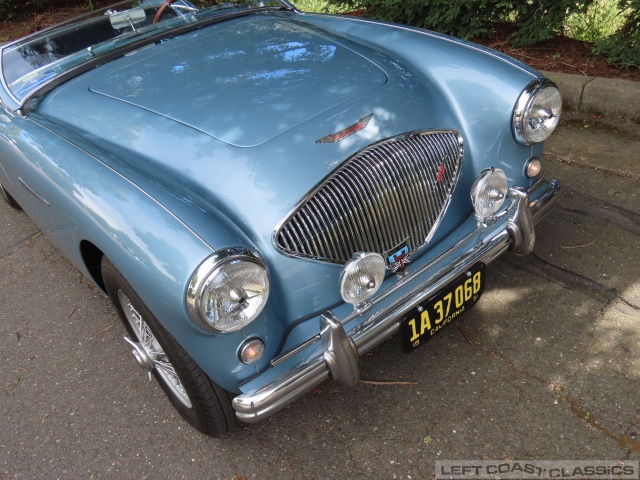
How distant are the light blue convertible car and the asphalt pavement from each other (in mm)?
205

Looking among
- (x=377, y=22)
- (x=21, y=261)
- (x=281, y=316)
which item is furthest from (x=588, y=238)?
(x=21, y=261)

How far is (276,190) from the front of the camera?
1.93 metres

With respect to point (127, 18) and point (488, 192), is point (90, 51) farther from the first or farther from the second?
point (488, 192)

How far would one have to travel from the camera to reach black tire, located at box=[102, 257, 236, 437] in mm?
1912

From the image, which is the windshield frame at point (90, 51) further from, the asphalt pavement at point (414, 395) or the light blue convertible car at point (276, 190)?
the asphalt pavement at point (414, 395)

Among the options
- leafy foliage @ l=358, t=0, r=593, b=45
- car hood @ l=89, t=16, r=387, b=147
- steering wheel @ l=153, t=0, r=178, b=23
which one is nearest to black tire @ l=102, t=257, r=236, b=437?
car hood @ l=89, t=16, r=387, b=147

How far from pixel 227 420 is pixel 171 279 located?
0.66 metres

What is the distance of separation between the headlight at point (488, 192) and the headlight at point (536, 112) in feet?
0.92

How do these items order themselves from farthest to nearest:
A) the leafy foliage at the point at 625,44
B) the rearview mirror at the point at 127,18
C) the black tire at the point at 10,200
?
1. the leafy foliage at the point at 625,44
2. the black tire at the point at 10,200
3. the rearview mirror at the point at 127,18

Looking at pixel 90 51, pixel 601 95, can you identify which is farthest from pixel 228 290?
pixel 601 95

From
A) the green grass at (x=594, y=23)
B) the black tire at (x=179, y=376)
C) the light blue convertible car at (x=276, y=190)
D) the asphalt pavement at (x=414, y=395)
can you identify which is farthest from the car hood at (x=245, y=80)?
the green grass at (x=594, y=23)

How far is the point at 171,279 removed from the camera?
165cm

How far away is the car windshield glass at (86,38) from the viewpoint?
2887 millimetres

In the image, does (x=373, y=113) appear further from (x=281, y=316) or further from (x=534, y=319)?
(x=534, y=319)
